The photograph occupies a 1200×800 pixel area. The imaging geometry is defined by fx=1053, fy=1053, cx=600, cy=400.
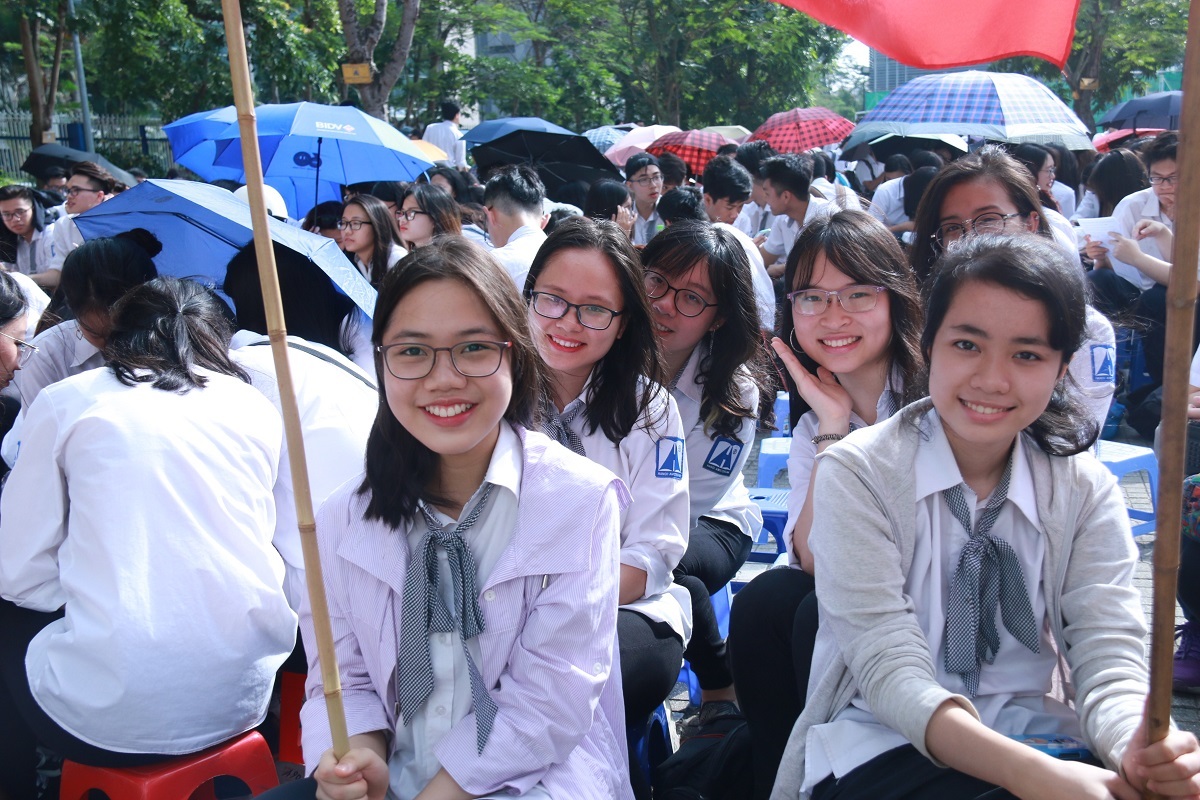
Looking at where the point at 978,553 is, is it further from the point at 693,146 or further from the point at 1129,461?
the point at 693,146

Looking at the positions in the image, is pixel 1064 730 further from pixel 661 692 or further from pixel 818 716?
pixel 661 692

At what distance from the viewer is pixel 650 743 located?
2.63 meters

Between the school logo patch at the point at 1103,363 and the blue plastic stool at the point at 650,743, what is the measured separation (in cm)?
141

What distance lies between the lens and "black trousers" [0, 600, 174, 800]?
7.38 ft

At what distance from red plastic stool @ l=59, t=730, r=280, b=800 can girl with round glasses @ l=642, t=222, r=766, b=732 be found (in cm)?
117

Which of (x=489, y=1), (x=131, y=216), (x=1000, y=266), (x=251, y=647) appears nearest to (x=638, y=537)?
(x=251, y=647)

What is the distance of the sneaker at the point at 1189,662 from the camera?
317 centimetres

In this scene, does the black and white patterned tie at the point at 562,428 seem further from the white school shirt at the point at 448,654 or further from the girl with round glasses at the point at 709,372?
the white school shirt at the point at 448,654

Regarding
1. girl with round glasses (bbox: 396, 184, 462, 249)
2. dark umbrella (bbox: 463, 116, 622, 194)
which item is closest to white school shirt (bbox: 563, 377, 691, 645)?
girl with round glasses (bbox: 396, 184, 462, 249)

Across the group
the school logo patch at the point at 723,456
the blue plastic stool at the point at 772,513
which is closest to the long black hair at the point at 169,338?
the school logo patch at the point at 723,456

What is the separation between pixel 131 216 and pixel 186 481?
2.05 metres

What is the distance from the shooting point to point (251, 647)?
2.30 metres

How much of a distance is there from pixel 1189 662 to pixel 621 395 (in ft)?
6.48

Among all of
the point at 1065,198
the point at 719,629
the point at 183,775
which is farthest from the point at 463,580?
the point at 1065,198
